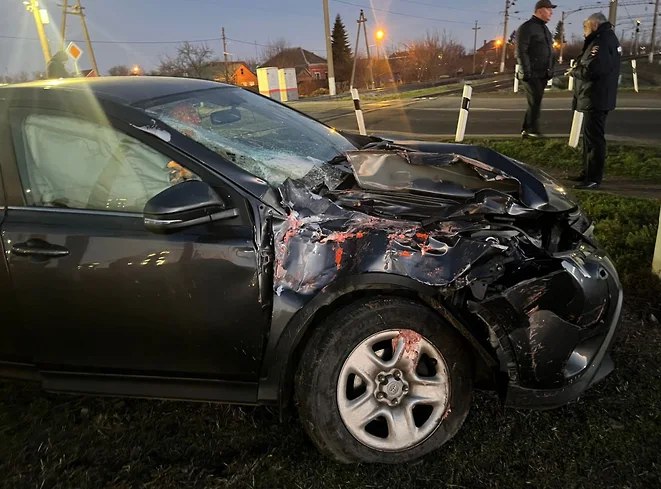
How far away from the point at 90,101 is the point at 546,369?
7.46ft

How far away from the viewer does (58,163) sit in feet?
7.88

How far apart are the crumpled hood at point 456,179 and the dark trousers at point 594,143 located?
3058 mm

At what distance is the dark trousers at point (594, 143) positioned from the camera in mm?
5395

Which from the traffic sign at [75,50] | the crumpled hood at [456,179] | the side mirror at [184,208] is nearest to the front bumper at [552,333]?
the crumpled hood at [456,179]

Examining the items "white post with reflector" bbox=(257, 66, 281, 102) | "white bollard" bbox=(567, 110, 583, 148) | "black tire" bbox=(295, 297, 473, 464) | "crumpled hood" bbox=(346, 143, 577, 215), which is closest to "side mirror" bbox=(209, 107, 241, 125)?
"crumpled hood" bbox=(346, 143, 577, 215)

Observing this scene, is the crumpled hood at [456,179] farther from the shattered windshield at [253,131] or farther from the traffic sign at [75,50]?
the traffic sign at [75,50]

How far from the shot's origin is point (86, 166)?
2.40 meters

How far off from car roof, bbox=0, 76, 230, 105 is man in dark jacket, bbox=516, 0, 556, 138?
6.05 metres

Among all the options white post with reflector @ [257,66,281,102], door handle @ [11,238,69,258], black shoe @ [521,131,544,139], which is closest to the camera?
door handle @ [11,238,69,258]

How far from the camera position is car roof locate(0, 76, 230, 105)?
8.21 ft

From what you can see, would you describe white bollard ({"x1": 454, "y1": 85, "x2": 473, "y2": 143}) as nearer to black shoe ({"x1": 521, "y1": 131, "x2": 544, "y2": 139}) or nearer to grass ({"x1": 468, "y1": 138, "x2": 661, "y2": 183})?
grass ({"x1": 468, "y1": 138, "x2": 661, "y2": 183})

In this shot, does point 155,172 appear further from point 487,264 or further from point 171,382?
point 487,264

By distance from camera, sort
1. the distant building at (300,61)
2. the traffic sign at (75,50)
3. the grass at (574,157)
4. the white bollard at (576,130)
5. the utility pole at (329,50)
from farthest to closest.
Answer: the distant building at (300,61) → the utility pole at (329,50) → the traffic sign at (75,50) → the white bollard at (576,130) → the grass at (574,157)

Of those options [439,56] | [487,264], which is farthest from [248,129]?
[439,56]
